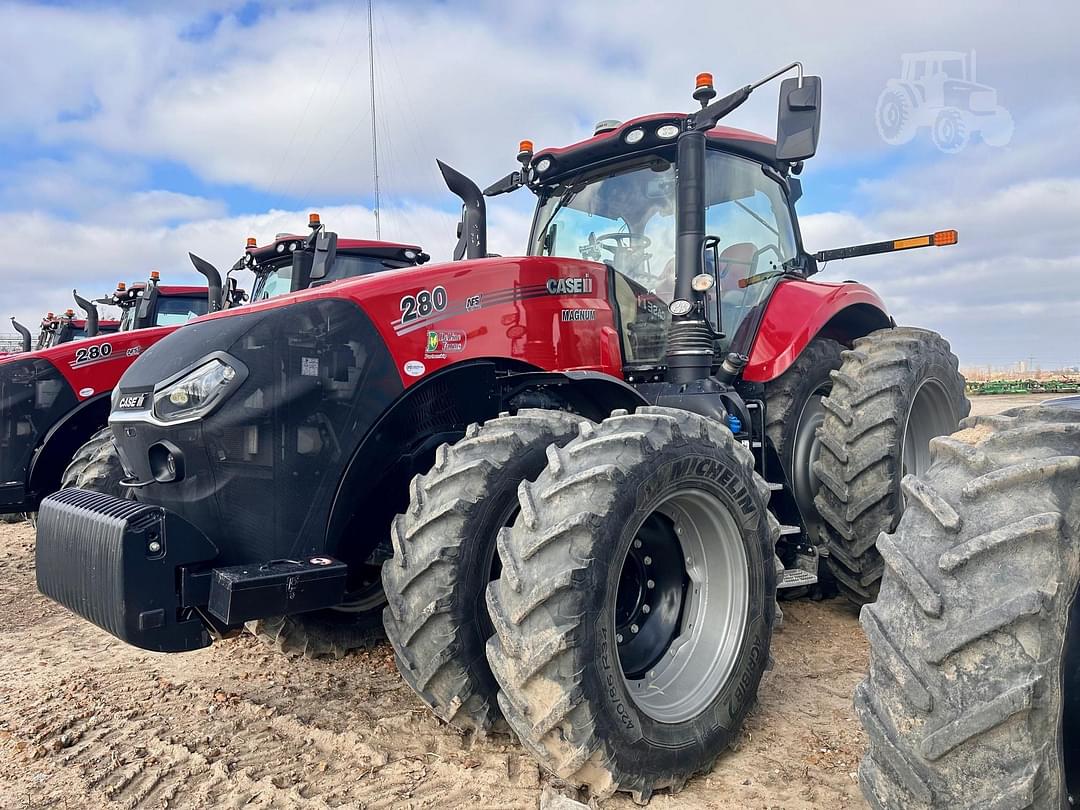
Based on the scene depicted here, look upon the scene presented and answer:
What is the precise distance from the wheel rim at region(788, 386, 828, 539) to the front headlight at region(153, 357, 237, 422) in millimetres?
2989

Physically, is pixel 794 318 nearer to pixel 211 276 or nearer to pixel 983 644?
pixel 983 644

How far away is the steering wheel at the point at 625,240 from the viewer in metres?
4.28

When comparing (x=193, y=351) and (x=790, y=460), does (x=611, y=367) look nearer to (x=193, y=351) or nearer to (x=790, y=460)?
(x=790, y=460)

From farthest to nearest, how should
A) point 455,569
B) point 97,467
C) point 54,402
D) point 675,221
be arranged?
point 54,402
point 97,467
point 675,221
point 455,569

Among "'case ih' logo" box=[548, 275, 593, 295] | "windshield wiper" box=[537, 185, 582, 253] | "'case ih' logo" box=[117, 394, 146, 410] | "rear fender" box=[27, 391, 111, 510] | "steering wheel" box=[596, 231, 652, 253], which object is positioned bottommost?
"rear fender" box=[27, 391, 111, 510]

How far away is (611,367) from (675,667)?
1.58m

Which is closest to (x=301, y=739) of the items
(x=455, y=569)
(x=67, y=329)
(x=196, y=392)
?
(x=455, y=569)

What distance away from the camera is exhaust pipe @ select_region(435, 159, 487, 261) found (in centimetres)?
366

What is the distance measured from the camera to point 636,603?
307 cm

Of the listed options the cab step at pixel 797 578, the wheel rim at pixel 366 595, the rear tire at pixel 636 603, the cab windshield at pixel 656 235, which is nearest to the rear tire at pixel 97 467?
the wheel rim at pixel 366 595

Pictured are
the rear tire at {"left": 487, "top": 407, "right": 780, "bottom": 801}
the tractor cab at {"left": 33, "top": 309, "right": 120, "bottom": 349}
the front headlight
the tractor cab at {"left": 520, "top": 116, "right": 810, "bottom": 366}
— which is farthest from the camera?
the tractor cab at {"left": 33, "top": 309, "right": 120, "bottom": 349}

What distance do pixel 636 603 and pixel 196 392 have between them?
1830 mm

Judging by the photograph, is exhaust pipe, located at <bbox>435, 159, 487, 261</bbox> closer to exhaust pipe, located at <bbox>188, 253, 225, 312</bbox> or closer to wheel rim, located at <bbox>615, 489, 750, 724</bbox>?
wheel rim, located at <bbox>615, 489, 750, 724</bbox>

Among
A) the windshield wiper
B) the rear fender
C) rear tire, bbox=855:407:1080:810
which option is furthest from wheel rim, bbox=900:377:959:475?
the rear fender
